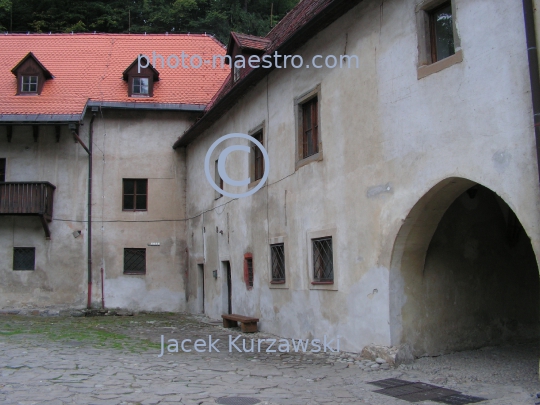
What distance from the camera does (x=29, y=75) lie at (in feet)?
70.4

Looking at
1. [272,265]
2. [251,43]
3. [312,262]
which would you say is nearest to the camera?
[312,262]

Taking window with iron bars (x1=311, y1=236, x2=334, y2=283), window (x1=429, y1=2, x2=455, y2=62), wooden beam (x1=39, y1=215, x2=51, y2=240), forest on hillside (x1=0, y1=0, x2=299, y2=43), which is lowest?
window with iron bars (x1=311, y1=236, x2=334, y2=283)

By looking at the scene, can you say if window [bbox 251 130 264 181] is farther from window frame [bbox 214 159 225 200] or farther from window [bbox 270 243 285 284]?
window frame [bbox 214 159 225 200]

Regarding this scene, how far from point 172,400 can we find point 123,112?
16.2 metres

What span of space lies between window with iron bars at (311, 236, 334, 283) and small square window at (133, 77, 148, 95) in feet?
41.8

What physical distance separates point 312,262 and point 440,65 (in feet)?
16.1

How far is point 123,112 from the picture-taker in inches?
840

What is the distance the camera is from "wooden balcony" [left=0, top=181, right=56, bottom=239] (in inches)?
762

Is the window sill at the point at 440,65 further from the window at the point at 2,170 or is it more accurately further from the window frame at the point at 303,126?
the window at the point at 2,170

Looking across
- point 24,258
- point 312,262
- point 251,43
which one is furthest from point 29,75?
point 312,262

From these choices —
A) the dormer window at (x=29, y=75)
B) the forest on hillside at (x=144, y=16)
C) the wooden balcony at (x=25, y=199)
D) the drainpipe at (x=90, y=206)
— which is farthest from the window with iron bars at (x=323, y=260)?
the forest on hillside at (x=144, y=16)

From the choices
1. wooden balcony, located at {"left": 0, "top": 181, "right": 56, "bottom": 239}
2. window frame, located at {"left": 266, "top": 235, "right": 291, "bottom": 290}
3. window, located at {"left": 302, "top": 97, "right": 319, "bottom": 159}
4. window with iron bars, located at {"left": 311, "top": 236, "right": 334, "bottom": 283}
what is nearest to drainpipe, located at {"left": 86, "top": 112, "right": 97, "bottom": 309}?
wooden balcony, located at {"left": 0, "top": 181, "right": 56, "bottom": 239}

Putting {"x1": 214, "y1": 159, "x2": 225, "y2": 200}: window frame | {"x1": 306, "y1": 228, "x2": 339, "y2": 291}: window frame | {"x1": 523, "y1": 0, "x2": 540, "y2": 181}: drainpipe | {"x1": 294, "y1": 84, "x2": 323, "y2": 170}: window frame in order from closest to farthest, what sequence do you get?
{"x1": 523, "y1": 0, "x2": 540, "y2": 181}: drainpipe < {"x1": 306, "y1": 228, "x2": 339, "y2": 291}: window frame < {"x1": 294, "y1": 84, "x2": 323, "y2": 170}: window frame < {"x1": 214, "y1": 159, "x2": 225, "y2": 200}: window frame

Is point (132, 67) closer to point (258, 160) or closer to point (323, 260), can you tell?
point (258, 160)
